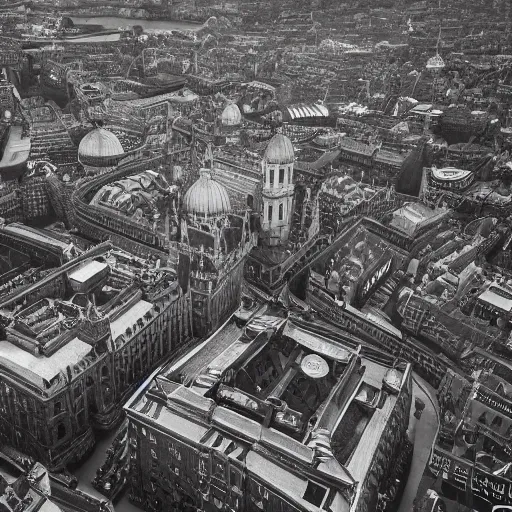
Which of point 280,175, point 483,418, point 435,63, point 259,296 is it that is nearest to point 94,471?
point 259,296

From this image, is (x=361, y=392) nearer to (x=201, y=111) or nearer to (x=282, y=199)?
(x=282, y=199)

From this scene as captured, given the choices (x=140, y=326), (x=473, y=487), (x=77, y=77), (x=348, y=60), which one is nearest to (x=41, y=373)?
(x=140, y=326)

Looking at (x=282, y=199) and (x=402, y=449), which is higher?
(x=282, y=199)

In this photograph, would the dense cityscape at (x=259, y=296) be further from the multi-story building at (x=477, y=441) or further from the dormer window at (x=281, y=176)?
the dormer window at (x=281, y=176)

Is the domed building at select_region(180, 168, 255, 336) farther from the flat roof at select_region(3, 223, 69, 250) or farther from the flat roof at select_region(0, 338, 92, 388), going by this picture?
the flat roof at select_region(3, 223, 69, 250)

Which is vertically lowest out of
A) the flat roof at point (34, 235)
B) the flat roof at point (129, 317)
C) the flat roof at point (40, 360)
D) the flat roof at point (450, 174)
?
the flat roof at point (34, 235)

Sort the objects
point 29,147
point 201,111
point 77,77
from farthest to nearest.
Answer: point 77,77 < point 201,111 < point 29,147

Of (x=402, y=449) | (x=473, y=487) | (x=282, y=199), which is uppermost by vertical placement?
(x=282, y=199)

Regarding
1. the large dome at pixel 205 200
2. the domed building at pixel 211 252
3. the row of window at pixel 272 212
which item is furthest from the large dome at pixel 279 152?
the large dome at pixel 205 200
